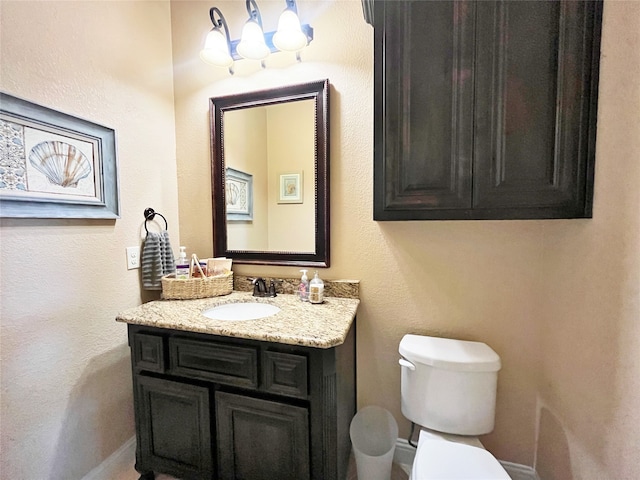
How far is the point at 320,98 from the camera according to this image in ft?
4.90

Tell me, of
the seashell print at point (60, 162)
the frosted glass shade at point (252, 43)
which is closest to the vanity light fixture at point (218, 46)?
the frosted glass shade at point (252, 43)

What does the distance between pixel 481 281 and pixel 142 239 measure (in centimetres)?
177

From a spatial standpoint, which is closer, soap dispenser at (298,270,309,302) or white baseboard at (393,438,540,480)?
white baseboard at (393,438,540,480)

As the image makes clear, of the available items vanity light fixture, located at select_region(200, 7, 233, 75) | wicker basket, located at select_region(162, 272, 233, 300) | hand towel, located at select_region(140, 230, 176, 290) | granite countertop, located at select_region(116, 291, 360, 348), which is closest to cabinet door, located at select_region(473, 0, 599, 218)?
granite countertop, located at select_region(116, 291, 360, 348)

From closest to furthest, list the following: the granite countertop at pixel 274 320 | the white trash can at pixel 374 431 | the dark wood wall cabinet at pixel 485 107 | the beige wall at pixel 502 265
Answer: the beige wall at pixel 502 265 < the dark wood wall cabinet at pixel 485 107 < the granite countertop at pixel 274 320 < the white trash can at pixel 374 431

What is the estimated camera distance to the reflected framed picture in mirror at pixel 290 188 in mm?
1566

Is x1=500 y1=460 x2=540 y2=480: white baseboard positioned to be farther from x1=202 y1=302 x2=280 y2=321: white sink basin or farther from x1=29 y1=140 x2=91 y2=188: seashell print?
x1=29 y1=140 x2=91 y2=188: seashell print

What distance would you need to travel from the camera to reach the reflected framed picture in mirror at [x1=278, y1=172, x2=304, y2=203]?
1.57m

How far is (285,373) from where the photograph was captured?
108cm

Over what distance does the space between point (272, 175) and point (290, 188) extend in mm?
129

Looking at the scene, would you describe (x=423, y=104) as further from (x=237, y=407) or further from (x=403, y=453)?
(x=403, y=453)

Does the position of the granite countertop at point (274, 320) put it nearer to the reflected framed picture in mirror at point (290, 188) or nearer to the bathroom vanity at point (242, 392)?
the bathroom vanity at point (242, 392)

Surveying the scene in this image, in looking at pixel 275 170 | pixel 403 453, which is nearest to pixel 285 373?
pixel 403 453

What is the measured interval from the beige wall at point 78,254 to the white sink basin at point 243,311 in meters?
0.50
